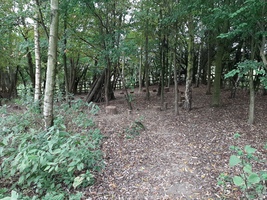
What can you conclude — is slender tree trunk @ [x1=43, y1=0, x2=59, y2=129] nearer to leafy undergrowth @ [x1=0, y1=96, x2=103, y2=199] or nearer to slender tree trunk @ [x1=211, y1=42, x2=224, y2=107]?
leafy undergrowth @ [x1=0, y1=96, x2=103, y2=199]

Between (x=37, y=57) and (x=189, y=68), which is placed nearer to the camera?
(x=37, y=57)

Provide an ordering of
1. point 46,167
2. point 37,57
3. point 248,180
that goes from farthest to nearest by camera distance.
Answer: point 37,57 → point 46,167 → point 248,180

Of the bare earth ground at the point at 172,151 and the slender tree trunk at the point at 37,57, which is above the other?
the slender tree trunk at the point at 37,57

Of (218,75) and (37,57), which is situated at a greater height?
(37,57)

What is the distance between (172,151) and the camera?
11.4 ft

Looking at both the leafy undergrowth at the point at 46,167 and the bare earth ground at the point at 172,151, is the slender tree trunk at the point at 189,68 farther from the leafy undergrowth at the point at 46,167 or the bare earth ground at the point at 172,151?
the leafy undergrowth at the point at 46,167

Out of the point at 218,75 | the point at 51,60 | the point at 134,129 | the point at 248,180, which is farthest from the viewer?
the point at 218,75

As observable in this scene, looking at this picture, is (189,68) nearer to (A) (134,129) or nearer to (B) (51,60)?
(A) (134,129)

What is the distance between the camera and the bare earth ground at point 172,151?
241 cm

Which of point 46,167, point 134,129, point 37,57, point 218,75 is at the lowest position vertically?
point 134,129

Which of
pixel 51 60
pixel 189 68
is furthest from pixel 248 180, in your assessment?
pixel 189 68

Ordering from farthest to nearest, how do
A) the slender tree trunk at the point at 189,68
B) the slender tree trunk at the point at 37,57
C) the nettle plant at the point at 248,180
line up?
the slender tree trunk at the point at 189,68, the slender tree trunk at the point at 37,57, the nettle plant at the point at 248,180

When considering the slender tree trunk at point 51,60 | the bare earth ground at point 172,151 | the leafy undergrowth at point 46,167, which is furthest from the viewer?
the slender tree trunk at point 51,60

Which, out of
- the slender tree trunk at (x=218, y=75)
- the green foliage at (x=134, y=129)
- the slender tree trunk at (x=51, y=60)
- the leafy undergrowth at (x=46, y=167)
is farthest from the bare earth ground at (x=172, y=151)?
the slender tree trunk at (x=51, y=60)
